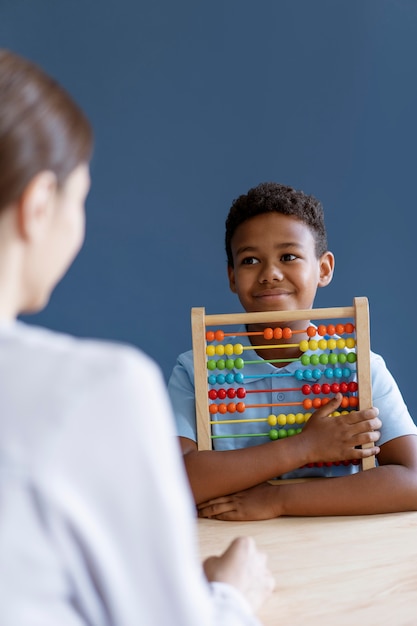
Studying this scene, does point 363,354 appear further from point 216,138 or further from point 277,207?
point 216,138

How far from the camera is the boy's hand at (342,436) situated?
1.39 meters

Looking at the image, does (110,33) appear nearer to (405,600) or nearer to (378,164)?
(378,164)

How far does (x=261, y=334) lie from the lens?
169 cm

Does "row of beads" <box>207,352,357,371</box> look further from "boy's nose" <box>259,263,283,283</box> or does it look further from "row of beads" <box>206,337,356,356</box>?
"boy's nose" <box>259,263,283,283</box>

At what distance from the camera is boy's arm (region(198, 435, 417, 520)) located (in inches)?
51.4

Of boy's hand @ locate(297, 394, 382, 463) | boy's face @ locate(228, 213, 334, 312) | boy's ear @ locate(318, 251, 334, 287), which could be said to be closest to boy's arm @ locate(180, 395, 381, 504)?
boy's hand @ locate(297, 394, 382, 463)

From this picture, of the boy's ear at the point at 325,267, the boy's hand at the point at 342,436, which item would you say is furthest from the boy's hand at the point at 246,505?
the boy's ear at the point at 325,267

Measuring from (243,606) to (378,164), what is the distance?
7.05 feet

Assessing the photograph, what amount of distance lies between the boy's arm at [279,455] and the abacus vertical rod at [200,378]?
0.04m

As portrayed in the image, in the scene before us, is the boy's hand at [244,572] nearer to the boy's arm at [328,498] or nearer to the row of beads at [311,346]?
the boy's arm at [328,498]

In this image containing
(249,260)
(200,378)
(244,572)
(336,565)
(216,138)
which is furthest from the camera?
(216,138)

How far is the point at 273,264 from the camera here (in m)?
1.67

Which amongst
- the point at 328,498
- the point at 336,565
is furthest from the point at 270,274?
the point at 336,565

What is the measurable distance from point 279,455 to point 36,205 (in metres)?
0.90
